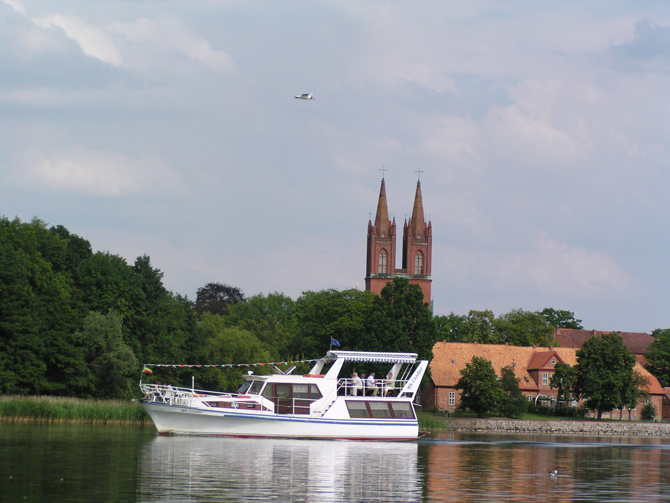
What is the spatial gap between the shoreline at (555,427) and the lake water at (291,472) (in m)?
31.6

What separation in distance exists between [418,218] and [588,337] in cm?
3687

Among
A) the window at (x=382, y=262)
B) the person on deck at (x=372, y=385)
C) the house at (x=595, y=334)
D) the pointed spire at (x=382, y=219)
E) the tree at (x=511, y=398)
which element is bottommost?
the tree at (x=511, y=398)

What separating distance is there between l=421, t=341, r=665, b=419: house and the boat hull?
5186 centimetres

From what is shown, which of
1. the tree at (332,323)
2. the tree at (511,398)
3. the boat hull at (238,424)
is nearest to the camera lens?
the boat hull at (238,424)

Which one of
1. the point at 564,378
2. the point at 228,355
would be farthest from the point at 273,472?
the point at 564,378

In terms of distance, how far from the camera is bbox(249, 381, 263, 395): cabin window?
4469 cm

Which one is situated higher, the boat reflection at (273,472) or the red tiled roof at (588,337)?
the red tiled roof at (588,337)

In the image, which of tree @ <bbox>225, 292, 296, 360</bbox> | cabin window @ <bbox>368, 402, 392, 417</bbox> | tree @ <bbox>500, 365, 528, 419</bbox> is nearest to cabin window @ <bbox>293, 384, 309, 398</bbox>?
cabin window @ <bbox>368, 402, 392, 417</bbox>

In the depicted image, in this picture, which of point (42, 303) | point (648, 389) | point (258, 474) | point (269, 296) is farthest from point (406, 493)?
point (269, 296)

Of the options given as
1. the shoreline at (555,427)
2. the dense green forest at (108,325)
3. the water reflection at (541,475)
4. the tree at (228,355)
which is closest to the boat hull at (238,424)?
the water reflection at (541,475)

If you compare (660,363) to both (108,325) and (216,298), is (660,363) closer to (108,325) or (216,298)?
(216,298)

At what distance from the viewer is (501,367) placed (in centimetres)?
10131

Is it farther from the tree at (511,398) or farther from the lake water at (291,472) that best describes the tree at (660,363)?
the lake water at (291,472)

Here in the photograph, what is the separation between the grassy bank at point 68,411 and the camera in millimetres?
47844
